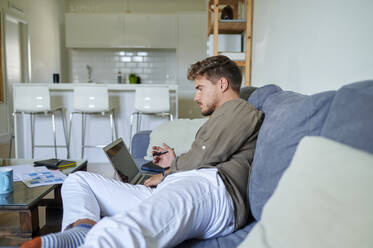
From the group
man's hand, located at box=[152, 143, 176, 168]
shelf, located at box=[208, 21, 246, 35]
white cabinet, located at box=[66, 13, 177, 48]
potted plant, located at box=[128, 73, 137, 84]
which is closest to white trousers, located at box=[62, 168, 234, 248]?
man's hand, located at box=[152, 143, 176, 168]

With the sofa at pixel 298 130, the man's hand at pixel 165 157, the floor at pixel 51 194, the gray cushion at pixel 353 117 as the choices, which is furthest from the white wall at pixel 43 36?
the gray cushion at pixel 353 117

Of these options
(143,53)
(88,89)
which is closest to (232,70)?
(88,89)

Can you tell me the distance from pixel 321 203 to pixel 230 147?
1.98 feet

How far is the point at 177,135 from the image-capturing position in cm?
215

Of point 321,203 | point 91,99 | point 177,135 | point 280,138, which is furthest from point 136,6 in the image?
point 321,203

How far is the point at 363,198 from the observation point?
583 mm

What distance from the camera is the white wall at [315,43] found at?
125 centimetres

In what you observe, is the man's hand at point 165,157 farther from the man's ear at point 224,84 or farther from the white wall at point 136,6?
the white wall at point 136,6

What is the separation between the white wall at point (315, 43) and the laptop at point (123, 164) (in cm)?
107

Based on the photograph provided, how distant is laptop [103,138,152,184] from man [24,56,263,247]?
9.8 inches

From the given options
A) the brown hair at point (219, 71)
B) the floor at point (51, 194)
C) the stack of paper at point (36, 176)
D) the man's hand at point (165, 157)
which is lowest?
the floor at point (51, 194)

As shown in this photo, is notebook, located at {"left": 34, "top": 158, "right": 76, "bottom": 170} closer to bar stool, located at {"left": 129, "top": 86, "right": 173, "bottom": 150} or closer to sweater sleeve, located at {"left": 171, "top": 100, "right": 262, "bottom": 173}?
sweater sleeve, located at {"left": 171, "top": 100, "right": 262, "bottom": 173}

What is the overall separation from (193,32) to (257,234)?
589 cm

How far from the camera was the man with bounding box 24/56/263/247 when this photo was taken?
83 cm
